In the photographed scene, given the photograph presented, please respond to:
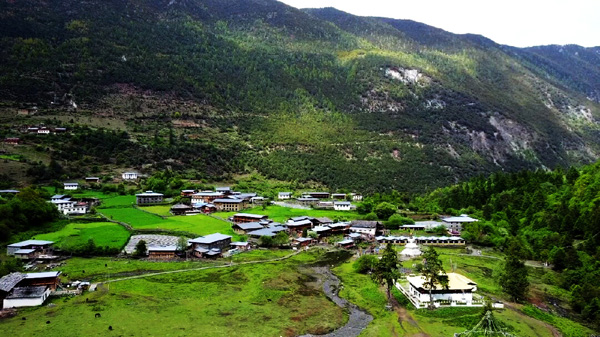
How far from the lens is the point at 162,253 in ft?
Answer: 220

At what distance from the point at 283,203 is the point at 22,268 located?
66.4 metres

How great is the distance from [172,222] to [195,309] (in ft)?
134


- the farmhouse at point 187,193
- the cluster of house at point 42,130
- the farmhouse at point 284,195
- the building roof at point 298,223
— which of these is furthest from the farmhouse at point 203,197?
the cluster of house at point 42,130

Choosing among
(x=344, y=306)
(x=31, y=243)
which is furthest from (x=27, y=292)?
(x=344, y=306)

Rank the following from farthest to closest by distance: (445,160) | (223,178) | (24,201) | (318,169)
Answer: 1. (445,160)
2. (318,169)
3. (223,178)
4. (24,201)

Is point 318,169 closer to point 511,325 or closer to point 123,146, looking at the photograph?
point 123,146

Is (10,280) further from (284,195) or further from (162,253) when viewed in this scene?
(284,195)

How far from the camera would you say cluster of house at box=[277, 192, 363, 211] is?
4321 inches

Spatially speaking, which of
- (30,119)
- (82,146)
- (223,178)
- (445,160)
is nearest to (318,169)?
(223,178)

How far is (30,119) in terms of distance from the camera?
455ft

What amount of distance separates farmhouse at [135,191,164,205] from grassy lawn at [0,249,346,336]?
48.1 m

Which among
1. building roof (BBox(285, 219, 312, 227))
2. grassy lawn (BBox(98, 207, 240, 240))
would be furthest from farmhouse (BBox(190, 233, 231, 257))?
building roof (BBox(285, 219, 312, 227))

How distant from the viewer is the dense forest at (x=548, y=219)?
59000 mm

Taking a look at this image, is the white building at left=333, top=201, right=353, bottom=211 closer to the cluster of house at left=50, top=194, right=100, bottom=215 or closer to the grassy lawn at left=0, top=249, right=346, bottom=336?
the grassy lawn at left=0, top=249, right=346, bottom=336
